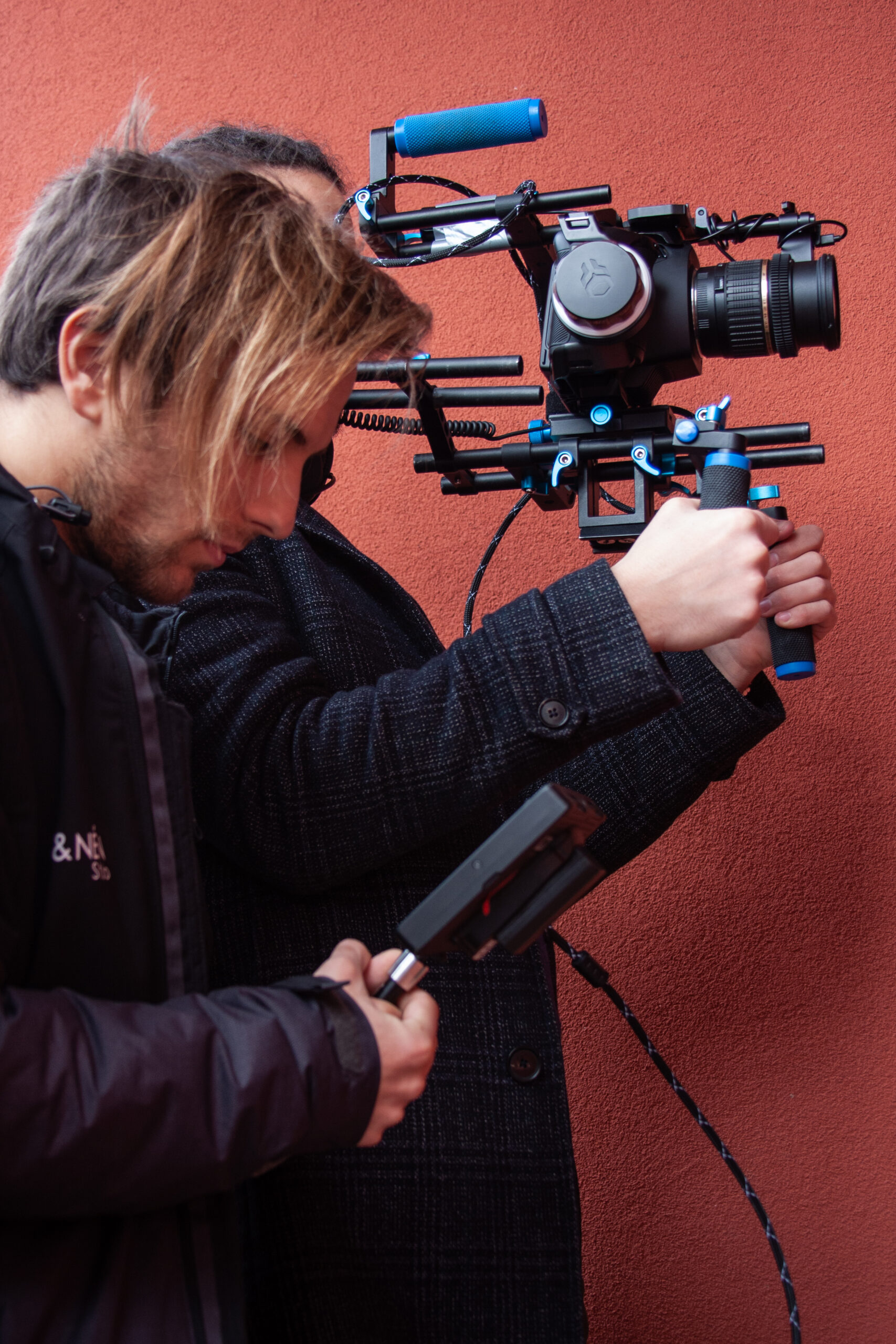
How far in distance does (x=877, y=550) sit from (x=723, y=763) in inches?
18.7

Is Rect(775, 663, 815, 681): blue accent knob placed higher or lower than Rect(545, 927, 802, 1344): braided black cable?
higher

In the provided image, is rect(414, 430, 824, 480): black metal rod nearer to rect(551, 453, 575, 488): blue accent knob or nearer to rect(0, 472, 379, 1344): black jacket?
rect(551, 453, 575, 488): blue accent knob

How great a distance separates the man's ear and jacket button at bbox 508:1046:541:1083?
52 centimetres

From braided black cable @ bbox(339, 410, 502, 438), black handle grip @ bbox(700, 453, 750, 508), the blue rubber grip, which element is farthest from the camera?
braided black cable @ bbox(339, 410, 502, 438)

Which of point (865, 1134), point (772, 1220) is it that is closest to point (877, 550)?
point (865, 1134)

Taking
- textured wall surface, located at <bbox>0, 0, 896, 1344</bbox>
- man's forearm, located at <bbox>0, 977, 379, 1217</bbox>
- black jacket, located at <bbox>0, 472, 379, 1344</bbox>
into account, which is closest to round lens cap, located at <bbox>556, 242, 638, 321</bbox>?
black jacket, located at <bbox>0, 472, 379, 1344</bbox>

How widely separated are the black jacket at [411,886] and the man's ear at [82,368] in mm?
174

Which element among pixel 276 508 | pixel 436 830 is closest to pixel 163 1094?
pixel 436 830

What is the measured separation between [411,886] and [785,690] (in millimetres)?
604

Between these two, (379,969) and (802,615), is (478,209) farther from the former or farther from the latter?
(379,969)

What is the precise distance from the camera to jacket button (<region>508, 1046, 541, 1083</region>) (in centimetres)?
82

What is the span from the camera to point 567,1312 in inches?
30.6

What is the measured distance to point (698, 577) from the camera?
72cm

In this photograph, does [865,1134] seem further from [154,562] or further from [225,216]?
[225,216]
